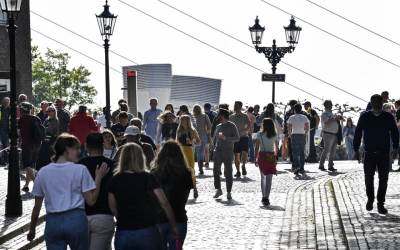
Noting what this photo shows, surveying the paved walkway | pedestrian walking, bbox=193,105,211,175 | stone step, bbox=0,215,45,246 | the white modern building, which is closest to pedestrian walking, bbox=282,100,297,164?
pedestrian walking, bbox=193,105,211,175

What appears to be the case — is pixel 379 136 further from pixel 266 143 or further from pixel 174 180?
pixel 174 180

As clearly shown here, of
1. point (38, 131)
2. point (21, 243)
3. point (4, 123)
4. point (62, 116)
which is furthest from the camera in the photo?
point (4, 123)

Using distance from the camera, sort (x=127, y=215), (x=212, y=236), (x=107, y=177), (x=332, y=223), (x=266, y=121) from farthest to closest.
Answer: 1. (x=266, y=121)
2. (x=332, y=223)
3. (x=212, y=236)
4. (x=107, y=177)
5. (x=127, y=215)

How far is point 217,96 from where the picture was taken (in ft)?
475

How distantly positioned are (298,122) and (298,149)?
82 centimetres

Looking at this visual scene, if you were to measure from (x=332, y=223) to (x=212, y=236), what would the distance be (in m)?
1.96

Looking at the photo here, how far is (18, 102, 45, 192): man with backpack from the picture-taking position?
21766 millimetres

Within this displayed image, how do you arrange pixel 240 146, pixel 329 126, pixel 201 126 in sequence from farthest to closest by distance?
pixel 329 126
pixel 201 126
pixel 240 146

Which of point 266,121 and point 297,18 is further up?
point 297,18

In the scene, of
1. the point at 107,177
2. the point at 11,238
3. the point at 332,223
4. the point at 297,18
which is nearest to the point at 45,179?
the point at 107,177

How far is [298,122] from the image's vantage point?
85.8 ft

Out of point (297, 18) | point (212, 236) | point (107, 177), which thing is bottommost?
point (212, 236)

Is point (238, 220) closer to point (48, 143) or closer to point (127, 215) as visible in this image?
point (48, 143)

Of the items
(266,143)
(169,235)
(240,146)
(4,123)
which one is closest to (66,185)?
(169,235)
